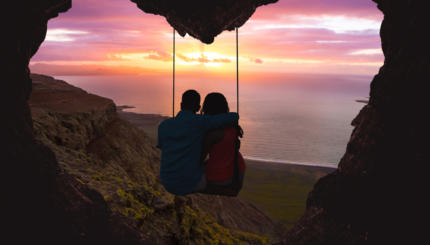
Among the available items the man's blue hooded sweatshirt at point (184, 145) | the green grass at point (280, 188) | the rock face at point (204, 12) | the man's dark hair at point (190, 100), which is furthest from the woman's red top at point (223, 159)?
the green grass at point (280, 188)

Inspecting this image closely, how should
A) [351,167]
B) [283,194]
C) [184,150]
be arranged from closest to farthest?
1. [184,150]
2. [351,167]
3. [283,194]

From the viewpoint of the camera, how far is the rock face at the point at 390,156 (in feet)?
15.3

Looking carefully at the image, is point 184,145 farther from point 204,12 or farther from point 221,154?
point 204,12

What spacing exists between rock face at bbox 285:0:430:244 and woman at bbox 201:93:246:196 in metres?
2.75

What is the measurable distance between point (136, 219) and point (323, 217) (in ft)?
13.2

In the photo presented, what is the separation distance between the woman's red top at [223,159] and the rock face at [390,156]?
9.18ft

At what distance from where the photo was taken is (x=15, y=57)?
4156mm

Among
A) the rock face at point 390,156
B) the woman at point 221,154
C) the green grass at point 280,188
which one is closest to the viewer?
the woman at point 221,154

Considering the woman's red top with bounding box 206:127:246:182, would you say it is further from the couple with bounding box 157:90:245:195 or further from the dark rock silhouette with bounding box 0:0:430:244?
the dark rock silhouette with bounding box 0:0:430:244

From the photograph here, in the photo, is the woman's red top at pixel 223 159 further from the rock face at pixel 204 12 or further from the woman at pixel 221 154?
the rock face at pixel 204 12

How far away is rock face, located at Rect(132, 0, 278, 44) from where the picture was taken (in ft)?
21.0

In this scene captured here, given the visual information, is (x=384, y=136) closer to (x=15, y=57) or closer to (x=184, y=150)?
(x=184, y=150)

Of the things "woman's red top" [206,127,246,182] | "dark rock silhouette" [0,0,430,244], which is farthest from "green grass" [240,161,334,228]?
"woman's red top" [206,127,246,182]

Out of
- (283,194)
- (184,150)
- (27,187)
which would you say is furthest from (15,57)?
(283,194)
